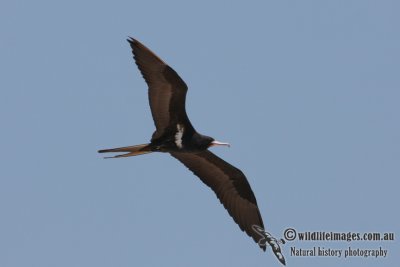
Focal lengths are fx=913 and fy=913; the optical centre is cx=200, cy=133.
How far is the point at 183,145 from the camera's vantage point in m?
11.1

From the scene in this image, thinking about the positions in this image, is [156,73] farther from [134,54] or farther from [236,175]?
[236,175]

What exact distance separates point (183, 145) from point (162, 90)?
0.75 m

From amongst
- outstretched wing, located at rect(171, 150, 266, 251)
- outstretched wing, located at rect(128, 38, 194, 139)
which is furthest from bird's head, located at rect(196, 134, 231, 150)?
outstretched wing, located at rect(171, 150, 266, 251)

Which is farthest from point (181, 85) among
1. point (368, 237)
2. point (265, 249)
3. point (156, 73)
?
point (368, 237)

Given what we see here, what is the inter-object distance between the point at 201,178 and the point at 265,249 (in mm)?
1277

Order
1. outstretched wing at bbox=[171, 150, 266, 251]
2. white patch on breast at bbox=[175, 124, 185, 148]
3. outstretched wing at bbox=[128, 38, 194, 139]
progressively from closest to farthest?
outstretched wing at bbox=[128, 38, 194, 139] → white patch on breast at bbox=[175, 124, 185, 148] → outstretched wing at bbox=[171, 150, 266, 251]

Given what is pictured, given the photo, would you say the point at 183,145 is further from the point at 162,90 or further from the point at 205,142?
the point at 162,90

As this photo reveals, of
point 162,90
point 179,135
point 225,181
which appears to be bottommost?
point 225,181

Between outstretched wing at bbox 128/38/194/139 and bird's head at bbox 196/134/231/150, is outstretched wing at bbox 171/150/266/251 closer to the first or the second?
bird's head at bbox 196/134/231/150

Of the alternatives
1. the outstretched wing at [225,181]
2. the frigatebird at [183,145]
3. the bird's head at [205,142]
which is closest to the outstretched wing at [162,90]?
the frigatebird at [183,145]

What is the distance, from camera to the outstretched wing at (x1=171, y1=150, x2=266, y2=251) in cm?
1189

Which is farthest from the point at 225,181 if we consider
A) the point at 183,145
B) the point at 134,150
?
the point at 134,150

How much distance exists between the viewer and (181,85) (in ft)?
35.4

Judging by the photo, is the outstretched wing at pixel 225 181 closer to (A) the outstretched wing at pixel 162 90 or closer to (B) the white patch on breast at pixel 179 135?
(B) the white patch on breast at pixel 179 135
